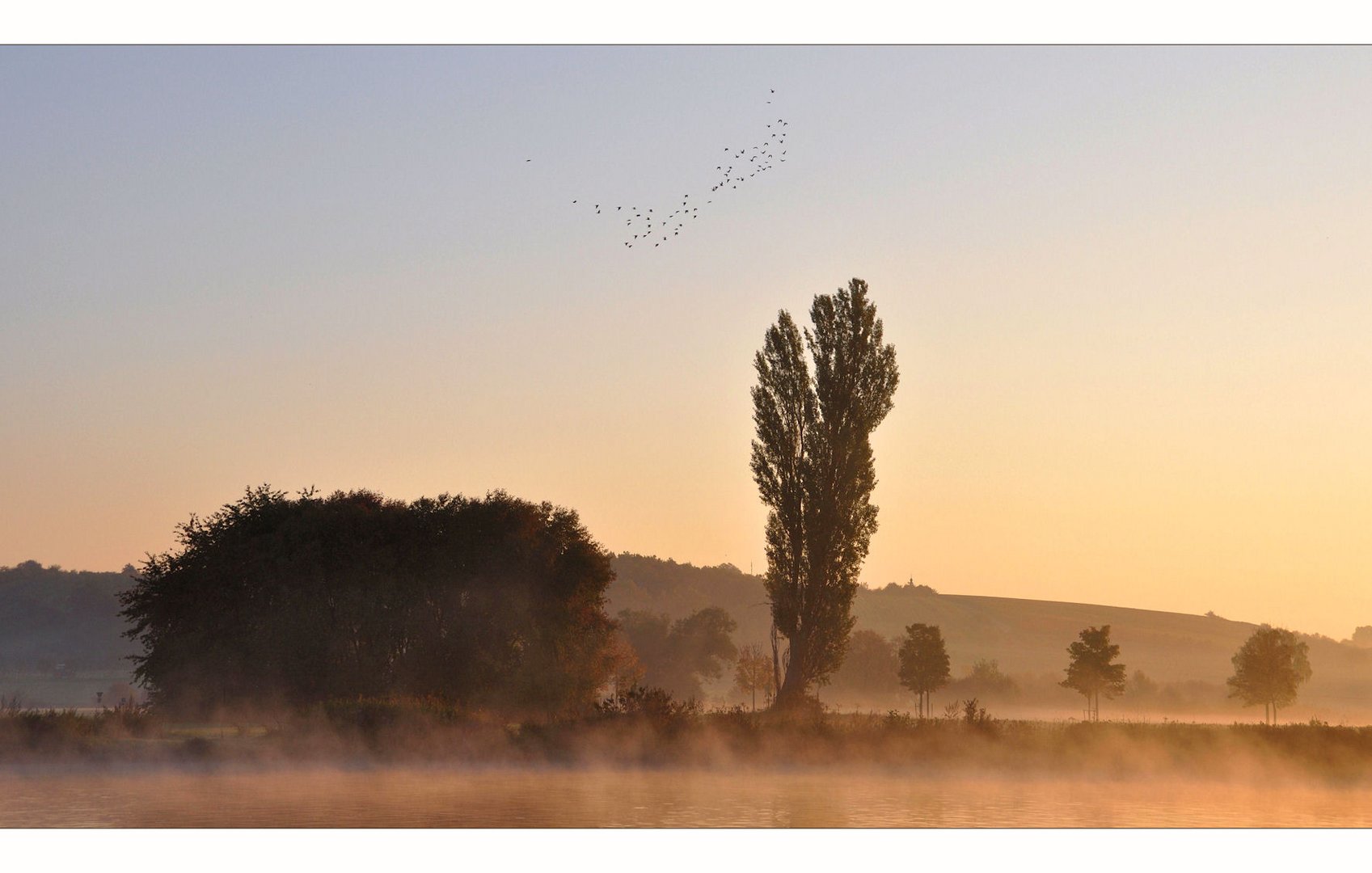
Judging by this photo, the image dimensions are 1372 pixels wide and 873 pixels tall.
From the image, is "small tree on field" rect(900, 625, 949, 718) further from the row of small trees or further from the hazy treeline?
the hazy treeline

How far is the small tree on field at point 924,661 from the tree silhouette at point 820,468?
51.0 meters

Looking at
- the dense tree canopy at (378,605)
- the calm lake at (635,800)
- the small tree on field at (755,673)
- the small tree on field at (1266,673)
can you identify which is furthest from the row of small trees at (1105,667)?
the calm lake at (635,800)

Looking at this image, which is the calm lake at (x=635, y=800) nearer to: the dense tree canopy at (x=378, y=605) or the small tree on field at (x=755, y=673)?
the dense tree canopy at (x=378, y=605)

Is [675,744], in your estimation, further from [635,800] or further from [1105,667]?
[1105,667]

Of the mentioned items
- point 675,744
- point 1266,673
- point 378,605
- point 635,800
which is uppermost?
point 378,605

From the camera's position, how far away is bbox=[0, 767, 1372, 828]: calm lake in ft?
71.3

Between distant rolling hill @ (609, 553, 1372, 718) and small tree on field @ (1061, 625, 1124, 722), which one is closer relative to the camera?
small tree on field @ (1061, 625, 1124, 722)

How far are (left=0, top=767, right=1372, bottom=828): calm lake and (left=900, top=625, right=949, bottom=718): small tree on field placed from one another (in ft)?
192

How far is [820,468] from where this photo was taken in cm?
3938

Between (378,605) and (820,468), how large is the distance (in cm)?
1350

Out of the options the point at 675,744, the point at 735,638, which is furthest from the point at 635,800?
the point at 735,638

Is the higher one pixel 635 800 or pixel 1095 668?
pixel 1095 668

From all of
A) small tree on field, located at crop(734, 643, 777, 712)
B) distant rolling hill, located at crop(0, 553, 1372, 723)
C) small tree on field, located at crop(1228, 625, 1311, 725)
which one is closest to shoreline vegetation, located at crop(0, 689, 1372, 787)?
small tree on field, located at crop(1228, 625, 1311, 725)
